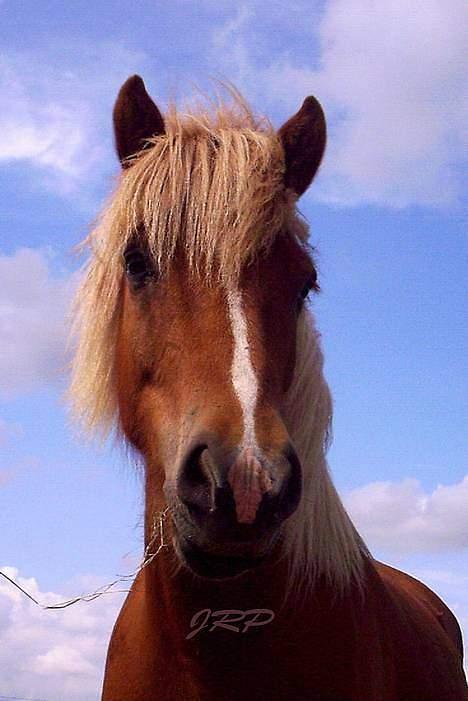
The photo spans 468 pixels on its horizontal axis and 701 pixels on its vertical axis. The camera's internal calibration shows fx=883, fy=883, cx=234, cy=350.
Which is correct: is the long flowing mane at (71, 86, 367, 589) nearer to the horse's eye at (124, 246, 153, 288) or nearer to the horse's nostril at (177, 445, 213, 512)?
the horse's eye at (124, 246, 153, 288)

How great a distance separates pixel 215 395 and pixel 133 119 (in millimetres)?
1605

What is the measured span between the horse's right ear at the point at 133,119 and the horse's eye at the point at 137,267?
0.59 meters

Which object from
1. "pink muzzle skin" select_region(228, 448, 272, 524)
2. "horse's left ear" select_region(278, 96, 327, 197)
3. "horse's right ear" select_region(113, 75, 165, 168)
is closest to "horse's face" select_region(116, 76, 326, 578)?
"pink muzzle skin" select_region(228, 448, 272, 524)

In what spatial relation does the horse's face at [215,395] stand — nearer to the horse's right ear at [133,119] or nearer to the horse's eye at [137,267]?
the horse's eye at [137,267]

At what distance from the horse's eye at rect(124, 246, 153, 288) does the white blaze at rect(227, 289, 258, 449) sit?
45cm

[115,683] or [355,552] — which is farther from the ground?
[355,552]

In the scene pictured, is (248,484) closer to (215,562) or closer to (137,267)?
(215,562)

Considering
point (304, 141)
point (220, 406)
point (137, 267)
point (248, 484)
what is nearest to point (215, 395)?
point (220, 406)

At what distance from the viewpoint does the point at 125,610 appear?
407 centimetres

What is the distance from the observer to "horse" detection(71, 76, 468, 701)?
2.84 m

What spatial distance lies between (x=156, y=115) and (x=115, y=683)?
Answer: 2.44m

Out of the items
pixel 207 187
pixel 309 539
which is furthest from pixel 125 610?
pixel 207 187

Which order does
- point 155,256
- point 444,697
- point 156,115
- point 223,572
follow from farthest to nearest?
point 444,697 < point 156,115 < point 155,256 < point 223,572

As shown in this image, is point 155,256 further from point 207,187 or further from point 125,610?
point 125,610
